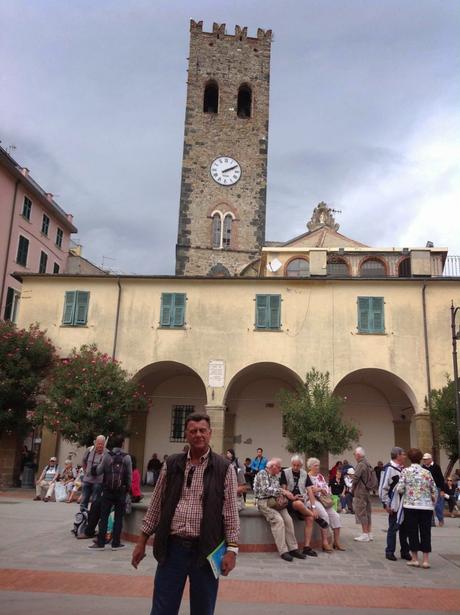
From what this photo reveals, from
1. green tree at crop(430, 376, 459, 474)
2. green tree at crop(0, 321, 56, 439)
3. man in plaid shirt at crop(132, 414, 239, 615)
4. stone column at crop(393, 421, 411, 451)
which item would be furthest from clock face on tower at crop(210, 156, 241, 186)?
man in plaid shirt at crop(132, 414, 239, 615)

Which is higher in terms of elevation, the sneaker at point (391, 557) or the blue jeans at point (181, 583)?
the blue jeans at point (181, 583)

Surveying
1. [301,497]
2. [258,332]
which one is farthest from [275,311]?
[301,497]

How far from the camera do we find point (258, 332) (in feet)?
74.2

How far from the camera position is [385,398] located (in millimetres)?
25750

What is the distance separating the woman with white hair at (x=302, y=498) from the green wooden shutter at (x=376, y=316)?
1315 centimetres

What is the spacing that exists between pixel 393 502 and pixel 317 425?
10.6 metres

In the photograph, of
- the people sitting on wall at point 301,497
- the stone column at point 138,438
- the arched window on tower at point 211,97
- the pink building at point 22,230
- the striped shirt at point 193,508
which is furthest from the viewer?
the arched window on tower at point 211,97

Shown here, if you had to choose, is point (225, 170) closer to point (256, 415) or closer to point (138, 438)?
point (256, 415)

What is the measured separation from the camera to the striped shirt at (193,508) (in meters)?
3.93

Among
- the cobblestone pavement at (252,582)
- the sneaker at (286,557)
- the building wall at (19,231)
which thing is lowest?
the cobblestone pavement at (252,582)

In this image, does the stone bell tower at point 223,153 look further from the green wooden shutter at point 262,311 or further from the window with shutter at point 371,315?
the window with shutter at point 371,315

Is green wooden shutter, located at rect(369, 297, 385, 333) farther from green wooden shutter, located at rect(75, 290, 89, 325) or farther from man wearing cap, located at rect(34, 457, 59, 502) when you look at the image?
man wearing cap, located at rect(34, 457, 59, 502)

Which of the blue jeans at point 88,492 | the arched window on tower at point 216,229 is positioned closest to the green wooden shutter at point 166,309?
the blue jeans at point 88,492

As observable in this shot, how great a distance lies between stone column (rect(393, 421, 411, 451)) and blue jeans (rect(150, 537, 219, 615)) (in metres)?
22.9
